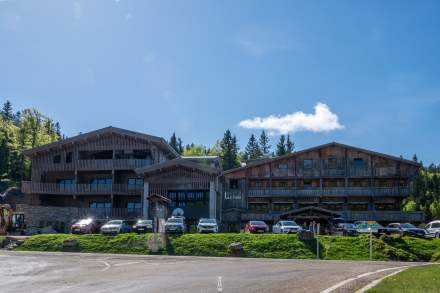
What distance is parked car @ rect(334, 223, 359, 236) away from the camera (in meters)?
37.0

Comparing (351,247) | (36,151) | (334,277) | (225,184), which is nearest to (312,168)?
(225,184)

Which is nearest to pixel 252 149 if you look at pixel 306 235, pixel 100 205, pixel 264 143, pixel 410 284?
pixel 264 143

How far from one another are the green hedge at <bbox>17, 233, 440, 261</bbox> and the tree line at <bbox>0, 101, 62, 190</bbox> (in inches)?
1959

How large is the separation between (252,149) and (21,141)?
188ft

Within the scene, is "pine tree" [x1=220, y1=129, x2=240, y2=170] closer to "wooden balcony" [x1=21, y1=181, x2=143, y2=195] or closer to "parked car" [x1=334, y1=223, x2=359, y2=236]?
"wooden balcony" [x1=21, y1=181, x2=143, y2=195]

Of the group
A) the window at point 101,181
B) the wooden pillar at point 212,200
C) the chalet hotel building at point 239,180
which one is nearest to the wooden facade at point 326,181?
the chalet hotel building at point 239,180

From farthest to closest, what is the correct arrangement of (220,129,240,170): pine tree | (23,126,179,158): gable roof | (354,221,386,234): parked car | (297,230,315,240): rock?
(220,129,240,170): pine tree
(23,126,179,158): gable roof
(297,230,315,240): rock
(354,221,386,234): parked car

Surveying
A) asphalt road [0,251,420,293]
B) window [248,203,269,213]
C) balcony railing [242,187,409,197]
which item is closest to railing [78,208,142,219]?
balcony railing [242,187,409,197]

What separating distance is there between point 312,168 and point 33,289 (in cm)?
4447

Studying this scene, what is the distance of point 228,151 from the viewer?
10394cm

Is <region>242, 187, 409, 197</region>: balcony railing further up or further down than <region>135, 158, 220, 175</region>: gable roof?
further down

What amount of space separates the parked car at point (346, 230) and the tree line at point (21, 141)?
55.0m

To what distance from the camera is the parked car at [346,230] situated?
37.0 meters

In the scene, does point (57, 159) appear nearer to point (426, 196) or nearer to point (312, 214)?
point (312, 214)
